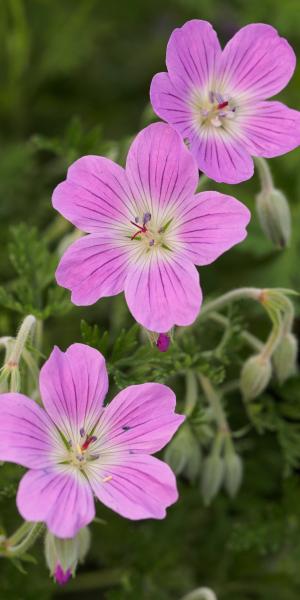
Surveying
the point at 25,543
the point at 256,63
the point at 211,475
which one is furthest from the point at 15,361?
the point at 256,63

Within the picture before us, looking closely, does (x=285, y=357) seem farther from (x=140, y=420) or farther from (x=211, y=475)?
(x=140, y=420)

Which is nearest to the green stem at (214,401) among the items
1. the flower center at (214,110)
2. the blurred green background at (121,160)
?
the blurred green background at (121,160)

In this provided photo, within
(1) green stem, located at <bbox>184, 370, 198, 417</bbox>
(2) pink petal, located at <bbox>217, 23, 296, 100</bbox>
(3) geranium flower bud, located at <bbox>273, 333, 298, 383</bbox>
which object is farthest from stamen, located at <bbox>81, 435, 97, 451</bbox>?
(2) pink petal, located at <bbox>217, 23, 296, 100</bbox>

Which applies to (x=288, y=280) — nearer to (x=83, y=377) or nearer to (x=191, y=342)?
(x=191, y=342)

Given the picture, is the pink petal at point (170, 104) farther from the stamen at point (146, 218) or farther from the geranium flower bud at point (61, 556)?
the geranium flower bud at point (61, 556)

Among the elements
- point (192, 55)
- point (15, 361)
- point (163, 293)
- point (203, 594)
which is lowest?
point (203, 594)

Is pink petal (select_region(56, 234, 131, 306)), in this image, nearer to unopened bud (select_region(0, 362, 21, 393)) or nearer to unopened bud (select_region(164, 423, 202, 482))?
unopened bud (select_region(0, 362, 21, 393))

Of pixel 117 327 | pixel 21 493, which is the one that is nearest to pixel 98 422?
pixel 21 493

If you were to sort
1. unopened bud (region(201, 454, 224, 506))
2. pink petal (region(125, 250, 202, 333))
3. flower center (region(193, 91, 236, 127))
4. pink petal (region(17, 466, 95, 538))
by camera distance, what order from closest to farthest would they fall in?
pink petal (region(17, 466, 95, 538)), pink petal (region(125, 250, 202, 333)), flower center (region(193, 91, 236, 127)), unopened bud (region(201, 454, 224, 506))
